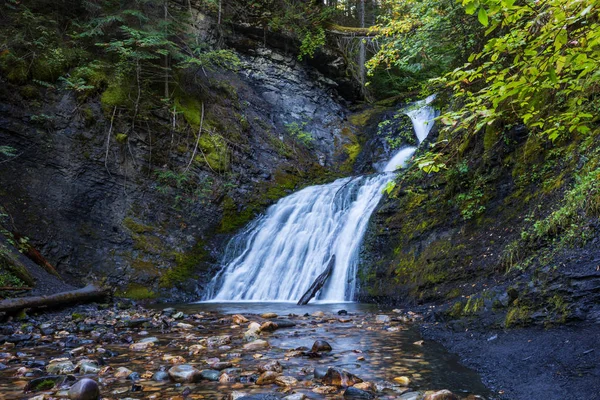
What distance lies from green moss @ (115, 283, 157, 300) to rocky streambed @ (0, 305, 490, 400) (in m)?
2.74

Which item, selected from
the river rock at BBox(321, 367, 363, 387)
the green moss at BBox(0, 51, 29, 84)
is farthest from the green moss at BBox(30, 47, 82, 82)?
the river rock at BBox(321, 367, 363, 387)

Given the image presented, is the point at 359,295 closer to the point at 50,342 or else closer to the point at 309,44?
the point at 50,342

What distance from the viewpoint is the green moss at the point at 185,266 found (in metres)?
9.73

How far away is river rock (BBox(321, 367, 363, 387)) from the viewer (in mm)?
3265

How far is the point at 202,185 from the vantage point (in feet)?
38.0

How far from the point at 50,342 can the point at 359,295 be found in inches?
222

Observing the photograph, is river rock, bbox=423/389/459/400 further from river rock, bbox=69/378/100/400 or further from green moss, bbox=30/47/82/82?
green moss, bbox=30/47/82/82

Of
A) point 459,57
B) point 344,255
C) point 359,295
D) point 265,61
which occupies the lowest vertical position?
point 359,295

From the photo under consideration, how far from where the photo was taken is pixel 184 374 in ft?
11.3

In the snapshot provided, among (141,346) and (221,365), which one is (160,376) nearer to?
(221,365)

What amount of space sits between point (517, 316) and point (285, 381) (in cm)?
258

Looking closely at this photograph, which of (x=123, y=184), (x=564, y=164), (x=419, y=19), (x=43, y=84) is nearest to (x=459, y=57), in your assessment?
(x=419, y=19)

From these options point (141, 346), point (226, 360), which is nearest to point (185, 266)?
point (141, 346)

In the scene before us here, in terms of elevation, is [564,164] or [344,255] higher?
[564,164]
